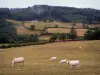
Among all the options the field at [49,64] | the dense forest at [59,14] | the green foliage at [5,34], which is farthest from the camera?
the dense forest at [59,14]

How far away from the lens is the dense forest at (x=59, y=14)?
165m

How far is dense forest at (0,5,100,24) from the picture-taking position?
16488cm

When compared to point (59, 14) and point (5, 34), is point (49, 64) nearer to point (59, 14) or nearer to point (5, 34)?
point (5, 34)

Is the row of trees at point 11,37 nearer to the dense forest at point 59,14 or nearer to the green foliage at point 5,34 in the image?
the green foliage at point 5,34

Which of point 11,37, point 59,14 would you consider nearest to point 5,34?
point 11,37

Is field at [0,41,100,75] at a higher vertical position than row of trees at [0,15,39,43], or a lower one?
higher

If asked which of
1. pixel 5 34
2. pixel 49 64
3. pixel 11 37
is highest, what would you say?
pixel 49 64

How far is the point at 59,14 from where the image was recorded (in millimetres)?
178375

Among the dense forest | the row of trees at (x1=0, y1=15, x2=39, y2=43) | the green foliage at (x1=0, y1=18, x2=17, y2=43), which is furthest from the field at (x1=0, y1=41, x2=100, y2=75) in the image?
the dense forest

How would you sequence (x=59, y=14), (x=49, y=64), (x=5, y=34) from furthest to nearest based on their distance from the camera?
1. (x=59, y=14)
2. (x=5, y=34)
3. (x=49, y=64)

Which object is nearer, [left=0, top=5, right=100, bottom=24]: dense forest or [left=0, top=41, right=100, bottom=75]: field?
[left=0, top=41, right=100, bottom=75]: field

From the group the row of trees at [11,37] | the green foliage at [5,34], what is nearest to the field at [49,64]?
the row of trees at [11,37]

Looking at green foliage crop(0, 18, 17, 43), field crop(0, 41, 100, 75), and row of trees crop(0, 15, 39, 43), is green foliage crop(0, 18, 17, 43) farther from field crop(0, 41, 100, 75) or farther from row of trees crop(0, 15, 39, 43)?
field crop(0, 41, 100, 75)

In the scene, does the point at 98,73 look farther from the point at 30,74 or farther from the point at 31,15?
the point at 31,15
